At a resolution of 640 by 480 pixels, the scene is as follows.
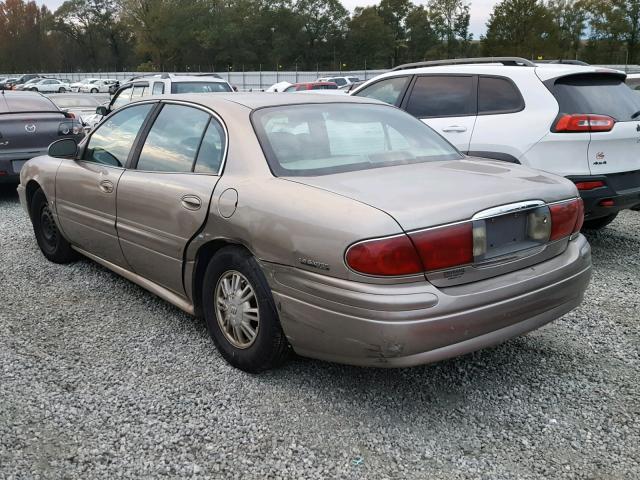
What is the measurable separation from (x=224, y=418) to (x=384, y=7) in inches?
4283

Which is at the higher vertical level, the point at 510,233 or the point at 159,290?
the point at 510,233

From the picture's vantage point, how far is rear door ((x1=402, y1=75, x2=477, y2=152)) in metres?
5.87

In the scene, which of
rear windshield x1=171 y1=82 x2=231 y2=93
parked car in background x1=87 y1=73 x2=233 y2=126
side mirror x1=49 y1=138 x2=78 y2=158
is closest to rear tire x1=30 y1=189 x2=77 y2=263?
side mirror x1=49 y1=138 x2=78 y2=158

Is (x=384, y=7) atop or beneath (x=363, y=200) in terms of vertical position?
atop

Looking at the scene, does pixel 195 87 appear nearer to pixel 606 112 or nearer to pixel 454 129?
pixel 454 129

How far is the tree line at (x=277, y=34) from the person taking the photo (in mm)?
79562

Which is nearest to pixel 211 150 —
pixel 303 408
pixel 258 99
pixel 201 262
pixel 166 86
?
pixel 258 99

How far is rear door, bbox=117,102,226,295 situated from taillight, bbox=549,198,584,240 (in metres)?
1.78

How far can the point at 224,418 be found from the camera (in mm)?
2943

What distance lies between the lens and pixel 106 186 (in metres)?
4.25

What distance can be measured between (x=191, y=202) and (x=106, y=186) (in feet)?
3.60

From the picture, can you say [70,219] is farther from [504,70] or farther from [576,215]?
[504,70]

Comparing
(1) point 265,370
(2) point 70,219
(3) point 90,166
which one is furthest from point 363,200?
(2) point 70,219

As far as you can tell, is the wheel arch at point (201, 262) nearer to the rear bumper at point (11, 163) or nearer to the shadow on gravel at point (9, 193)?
the rear bumper at point (11, 163)
